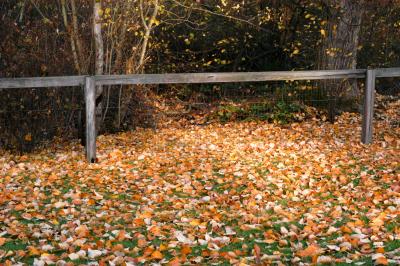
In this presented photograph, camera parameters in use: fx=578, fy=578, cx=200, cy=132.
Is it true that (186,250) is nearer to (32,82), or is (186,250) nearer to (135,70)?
(32,82)

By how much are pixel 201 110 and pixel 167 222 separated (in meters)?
7.29

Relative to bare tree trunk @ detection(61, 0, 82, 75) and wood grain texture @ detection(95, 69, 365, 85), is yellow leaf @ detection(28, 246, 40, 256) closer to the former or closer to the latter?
wood grain texture @ detection(95, 69, 365, 85)

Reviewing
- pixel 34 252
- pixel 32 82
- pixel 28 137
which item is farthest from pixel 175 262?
pixel 28 137

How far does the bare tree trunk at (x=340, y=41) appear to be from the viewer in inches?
483

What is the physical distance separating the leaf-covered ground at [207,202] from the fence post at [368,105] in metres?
0.30

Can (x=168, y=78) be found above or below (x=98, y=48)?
below

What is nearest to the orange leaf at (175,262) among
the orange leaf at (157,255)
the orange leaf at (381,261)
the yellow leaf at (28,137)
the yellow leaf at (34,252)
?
the orange leaf at (157,255)

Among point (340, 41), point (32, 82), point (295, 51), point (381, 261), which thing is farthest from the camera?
point (295, 51)

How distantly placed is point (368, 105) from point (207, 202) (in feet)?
13.9

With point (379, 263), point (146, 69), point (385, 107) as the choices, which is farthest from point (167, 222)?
point (385, 107)

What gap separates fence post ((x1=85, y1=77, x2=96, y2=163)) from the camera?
862 cm

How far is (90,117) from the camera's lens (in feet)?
Answer: 28.8

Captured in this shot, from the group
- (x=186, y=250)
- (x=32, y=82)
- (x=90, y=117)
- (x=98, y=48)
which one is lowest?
(x=186, y=250)

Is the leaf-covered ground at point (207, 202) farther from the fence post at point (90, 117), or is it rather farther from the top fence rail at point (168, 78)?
the top fence rail at point (168, 78)
